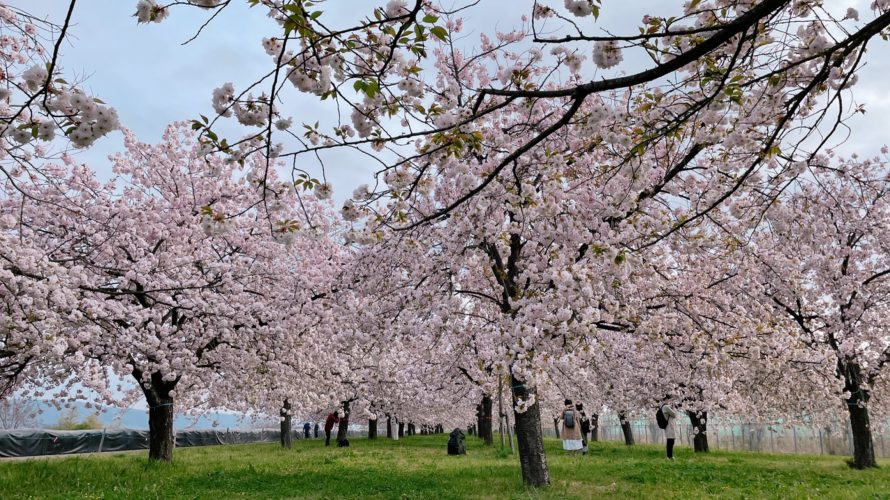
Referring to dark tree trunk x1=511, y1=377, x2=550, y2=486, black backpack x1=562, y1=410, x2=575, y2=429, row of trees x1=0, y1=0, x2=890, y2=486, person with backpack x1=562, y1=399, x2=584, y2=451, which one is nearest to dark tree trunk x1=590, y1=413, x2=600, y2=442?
person with backpack x1=562, y1=399, x2=584, y2=451

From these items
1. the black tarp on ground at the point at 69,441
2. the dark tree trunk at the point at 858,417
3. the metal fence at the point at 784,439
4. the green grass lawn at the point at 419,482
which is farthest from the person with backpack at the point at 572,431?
the black tarp on ground at the point at 69,441

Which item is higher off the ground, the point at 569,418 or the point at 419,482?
the point at 569,418

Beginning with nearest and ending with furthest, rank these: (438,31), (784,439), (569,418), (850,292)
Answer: (438,31)
(850,292)
(569,418)
(784,439)

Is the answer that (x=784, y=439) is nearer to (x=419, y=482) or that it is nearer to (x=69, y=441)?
(x=419, y=482)

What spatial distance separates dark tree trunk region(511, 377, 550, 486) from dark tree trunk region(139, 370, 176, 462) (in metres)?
9.21

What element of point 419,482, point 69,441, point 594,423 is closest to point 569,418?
point 419,482

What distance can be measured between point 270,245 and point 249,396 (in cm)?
410

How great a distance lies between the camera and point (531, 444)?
9.88 meters

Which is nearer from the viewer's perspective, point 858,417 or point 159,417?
point 159,417

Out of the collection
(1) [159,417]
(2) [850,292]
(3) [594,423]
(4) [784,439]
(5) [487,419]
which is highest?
(2) [850,292]

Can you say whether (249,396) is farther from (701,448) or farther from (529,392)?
(701,448)

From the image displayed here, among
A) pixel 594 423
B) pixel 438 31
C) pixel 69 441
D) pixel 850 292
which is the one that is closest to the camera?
pixel 438 31

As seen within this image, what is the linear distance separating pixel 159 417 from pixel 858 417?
18.3 meters

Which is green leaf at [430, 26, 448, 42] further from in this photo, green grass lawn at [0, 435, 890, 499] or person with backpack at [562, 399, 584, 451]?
person with backpack at [562, 399, 584, 451]
